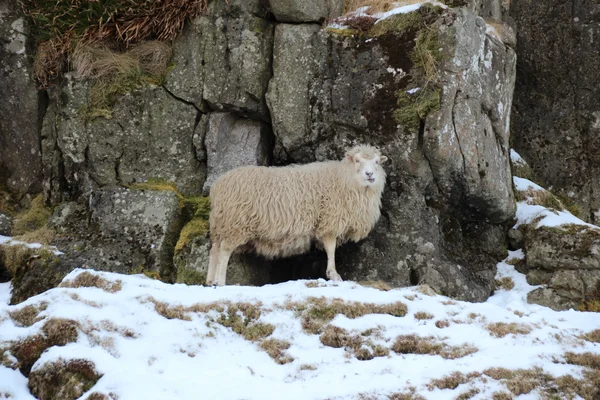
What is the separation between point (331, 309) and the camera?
Answer: 22.5 ft

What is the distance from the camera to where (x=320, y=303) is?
6984mm

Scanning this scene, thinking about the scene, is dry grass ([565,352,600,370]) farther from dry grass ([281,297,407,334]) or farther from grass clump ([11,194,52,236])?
grass clump ([11,194,52,236])

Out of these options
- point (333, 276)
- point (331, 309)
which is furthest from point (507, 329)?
point (333, 276)

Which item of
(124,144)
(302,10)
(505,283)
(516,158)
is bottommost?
(505,283)

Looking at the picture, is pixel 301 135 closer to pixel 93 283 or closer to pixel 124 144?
pixel 124 144

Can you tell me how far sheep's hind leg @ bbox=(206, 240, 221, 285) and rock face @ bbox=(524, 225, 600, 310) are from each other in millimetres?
4465

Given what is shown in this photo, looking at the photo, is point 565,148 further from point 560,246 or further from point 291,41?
point 291,41

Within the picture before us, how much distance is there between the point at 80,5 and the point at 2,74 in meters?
1.76

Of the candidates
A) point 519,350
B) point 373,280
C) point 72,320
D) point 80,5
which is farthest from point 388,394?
point 80,5

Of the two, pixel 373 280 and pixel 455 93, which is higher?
pixel 455 93

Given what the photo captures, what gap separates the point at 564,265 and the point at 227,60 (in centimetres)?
591

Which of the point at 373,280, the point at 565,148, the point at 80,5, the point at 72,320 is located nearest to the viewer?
the point at 72,320

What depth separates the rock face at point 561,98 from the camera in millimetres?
12273

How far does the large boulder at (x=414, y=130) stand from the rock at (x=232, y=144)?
12.9 inches
